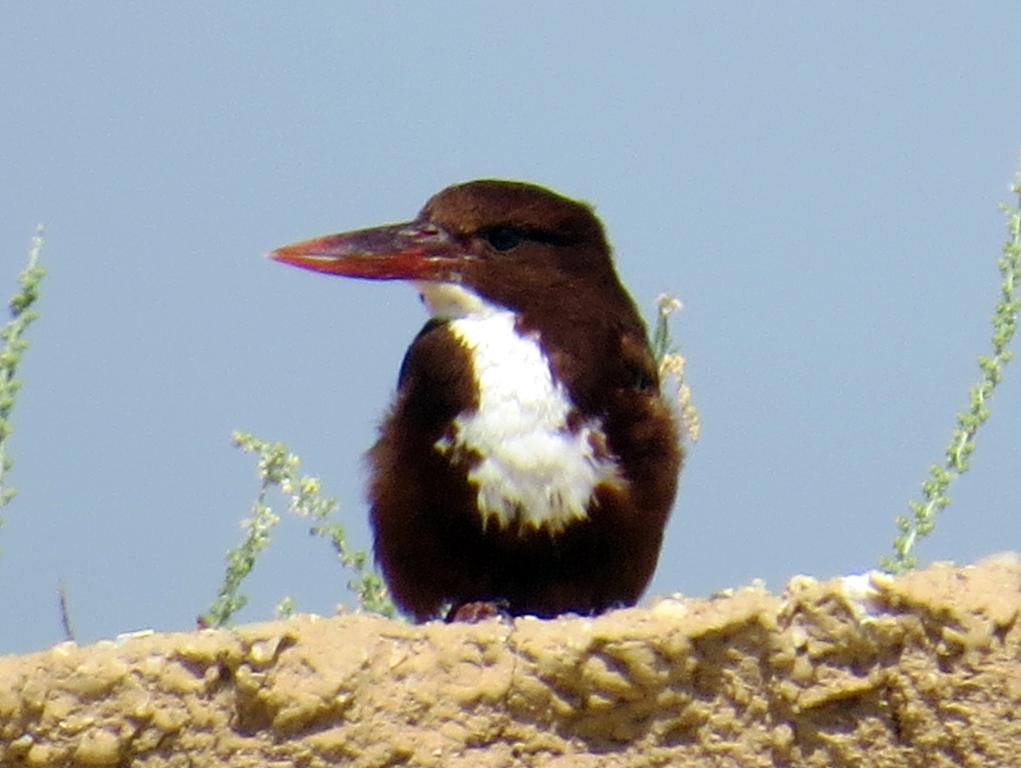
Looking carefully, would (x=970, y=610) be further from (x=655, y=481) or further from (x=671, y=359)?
(x=671, y=359)

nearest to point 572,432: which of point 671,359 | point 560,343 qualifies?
point 560,343

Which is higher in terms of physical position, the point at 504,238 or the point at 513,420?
the point at 504,238

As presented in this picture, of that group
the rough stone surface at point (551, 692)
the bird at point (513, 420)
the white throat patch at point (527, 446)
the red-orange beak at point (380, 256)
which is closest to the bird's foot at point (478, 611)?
the bird at point (513, 420)

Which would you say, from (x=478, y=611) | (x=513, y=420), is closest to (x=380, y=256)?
(x=513, y=420)

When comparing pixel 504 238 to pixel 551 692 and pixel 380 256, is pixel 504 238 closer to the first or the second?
pixel 380 256

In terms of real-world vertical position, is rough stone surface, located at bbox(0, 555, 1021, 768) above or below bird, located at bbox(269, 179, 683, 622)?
below

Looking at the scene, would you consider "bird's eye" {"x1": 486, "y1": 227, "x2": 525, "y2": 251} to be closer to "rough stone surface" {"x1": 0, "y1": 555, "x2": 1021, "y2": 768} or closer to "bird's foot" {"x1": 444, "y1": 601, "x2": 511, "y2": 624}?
"bird's foot" {"x1": 444, "y1": 601, "x2": 511, "y2": 624}

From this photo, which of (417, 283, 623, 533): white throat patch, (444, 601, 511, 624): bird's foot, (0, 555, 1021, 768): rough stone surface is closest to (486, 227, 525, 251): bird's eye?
(417, 283, 623, 533): white throat patch
